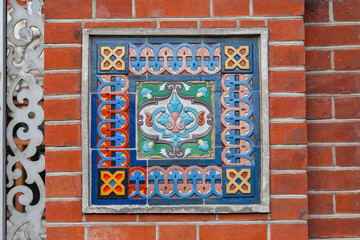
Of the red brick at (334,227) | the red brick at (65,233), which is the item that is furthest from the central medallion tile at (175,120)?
the red brick at (334,227)

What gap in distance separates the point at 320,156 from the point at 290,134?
0.27 metres

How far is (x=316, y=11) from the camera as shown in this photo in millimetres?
2191

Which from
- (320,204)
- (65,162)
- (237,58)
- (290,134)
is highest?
(237,58)

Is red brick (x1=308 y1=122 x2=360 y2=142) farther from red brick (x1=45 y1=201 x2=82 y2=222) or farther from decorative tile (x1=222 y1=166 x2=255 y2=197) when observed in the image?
red brick (x1=45 y1=201 x2=82 y2=222)

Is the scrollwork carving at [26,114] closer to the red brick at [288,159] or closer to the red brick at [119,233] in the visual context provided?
the red brick at [119,233]

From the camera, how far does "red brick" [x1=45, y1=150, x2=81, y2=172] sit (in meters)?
1.97

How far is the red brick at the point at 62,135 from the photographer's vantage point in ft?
6.47

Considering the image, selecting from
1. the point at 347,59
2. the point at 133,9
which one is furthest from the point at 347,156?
the point at 133,9

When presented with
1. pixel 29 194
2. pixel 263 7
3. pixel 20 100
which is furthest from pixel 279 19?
pixel 29 194

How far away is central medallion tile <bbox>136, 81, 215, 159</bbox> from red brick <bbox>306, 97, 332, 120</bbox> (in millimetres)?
509

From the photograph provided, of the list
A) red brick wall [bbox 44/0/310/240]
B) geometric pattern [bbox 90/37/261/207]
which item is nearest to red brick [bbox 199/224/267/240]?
red brick wall [bbox 44/0/310/240]

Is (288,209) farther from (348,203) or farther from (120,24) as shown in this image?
(120,24)

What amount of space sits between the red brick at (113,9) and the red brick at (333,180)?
3.84 feet

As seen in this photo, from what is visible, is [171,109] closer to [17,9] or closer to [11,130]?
[11,130]
